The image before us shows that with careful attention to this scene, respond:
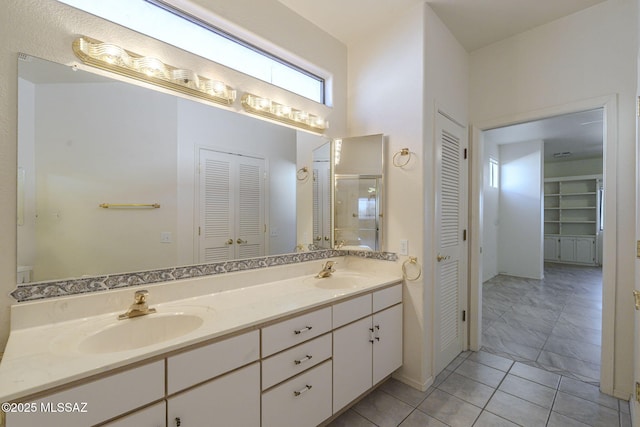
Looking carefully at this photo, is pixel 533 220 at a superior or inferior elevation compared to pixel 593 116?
inferior

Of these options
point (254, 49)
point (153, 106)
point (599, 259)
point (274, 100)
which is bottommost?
point (599, 259)

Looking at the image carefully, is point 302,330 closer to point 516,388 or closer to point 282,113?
point 282,113

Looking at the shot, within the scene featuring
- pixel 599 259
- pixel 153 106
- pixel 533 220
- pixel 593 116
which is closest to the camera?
pixel 153 106

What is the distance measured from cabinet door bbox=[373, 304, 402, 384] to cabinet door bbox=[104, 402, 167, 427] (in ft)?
4.22

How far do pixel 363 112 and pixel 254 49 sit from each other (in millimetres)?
1021

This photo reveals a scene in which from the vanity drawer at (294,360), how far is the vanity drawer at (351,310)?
0.12 meters

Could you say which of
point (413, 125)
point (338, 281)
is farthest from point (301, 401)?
point (413, 125)

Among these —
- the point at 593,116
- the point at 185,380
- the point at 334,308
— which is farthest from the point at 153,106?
the point at 593,116

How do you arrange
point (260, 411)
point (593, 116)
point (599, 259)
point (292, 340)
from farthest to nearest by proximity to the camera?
1. point (599, 259)
2. point (593, 116)
3. point (292, 340)
4. point (260, 411)

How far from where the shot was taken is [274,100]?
202 centimetres

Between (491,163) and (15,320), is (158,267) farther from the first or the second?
(491,163)

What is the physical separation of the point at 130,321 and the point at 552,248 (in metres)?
9.12

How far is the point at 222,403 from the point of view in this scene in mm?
1127

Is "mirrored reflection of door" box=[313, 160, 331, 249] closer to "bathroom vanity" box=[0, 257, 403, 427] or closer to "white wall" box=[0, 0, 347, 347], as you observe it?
"bathroom vanity" box=[0, 257, 403, 427]
